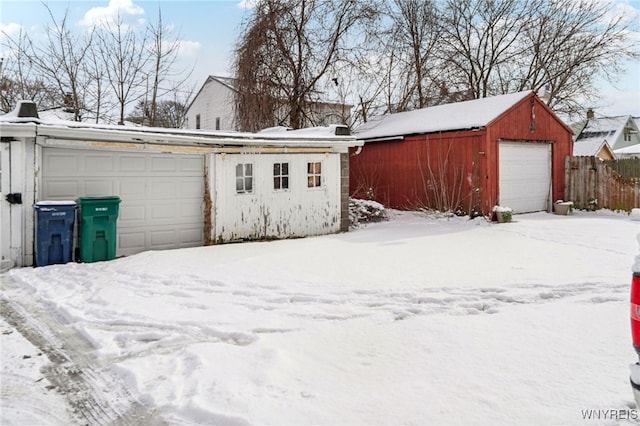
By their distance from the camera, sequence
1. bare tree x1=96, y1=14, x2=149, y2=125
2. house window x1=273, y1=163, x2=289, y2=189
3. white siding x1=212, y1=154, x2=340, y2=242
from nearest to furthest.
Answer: white siding x1=212, y1=154, x2=340, y2=242 → house window x1=273, y1=163, x2=289, y2=189 → bare tree x1=96, y1=14, x2=149, y2=125

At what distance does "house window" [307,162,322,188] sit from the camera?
405 inches

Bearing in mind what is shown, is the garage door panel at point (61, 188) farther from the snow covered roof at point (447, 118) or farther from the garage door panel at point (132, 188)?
the snow covered roof at point (447, 118)

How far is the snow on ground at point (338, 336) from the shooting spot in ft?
9.34

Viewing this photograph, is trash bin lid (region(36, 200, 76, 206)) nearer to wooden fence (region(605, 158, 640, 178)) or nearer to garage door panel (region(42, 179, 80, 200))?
garage door panel (region(42, 179, 80, 200))

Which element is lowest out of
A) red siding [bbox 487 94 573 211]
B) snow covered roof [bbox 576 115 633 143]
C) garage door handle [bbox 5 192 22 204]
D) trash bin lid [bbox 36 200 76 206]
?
trash bin lid [bbox 36 200 76 206]

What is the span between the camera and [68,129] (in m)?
7.19

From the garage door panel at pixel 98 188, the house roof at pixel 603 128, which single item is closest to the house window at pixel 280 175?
the garage door panel at pixel 98 188

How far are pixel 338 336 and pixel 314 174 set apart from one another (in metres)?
6.61

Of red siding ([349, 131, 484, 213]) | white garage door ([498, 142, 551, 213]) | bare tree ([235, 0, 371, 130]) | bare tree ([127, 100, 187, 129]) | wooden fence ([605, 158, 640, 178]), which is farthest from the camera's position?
bare tree ([127, 100, 187, 129])

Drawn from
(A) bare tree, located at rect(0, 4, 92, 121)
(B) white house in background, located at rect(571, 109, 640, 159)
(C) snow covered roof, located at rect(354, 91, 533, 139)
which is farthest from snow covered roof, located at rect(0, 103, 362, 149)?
(B) white house in background, located at rect(571, 109, 640, 159)

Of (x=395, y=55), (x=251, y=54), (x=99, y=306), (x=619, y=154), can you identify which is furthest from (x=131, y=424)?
(x=619, y=154)

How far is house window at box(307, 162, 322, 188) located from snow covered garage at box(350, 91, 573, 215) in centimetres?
184

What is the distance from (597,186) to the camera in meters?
14.1

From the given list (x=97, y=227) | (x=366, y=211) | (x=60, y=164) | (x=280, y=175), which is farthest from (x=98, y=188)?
(x=366, y=211)
